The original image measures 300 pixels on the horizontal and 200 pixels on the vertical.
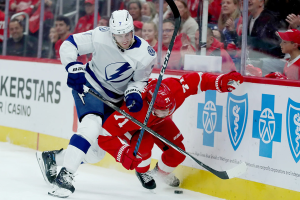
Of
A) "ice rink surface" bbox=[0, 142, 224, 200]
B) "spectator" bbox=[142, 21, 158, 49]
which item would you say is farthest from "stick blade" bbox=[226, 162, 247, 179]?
"spectator" bbox=[142, 21, 158, 49]

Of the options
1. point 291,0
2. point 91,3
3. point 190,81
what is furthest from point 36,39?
point 291,0

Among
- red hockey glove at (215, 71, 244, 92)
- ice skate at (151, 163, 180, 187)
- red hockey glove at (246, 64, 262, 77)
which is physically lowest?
ice skate at (151, 163, 180, 187)

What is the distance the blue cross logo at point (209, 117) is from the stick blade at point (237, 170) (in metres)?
0.39

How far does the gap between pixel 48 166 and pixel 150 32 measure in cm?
149

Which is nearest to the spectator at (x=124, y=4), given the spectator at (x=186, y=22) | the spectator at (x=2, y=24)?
the spectator at (x=186, y=22)

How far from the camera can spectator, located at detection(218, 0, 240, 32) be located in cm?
389

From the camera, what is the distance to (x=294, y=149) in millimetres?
3314

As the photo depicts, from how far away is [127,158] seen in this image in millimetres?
3441

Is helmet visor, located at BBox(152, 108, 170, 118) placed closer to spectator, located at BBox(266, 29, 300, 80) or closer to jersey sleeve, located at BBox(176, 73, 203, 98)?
jersey sleeve, located at BBox(176, 73, 203, 98)

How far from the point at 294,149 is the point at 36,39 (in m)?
3.33

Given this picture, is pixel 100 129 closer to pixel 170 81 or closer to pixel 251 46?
pixel 170 81

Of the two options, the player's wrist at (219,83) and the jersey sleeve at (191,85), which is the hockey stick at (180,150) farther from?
the player's wrist at (219,83)

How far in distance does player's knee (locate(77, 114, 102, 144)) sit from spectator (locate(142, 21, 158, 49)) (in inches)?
47.5

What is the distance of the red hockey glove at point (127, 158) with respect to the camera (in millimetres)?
3434
